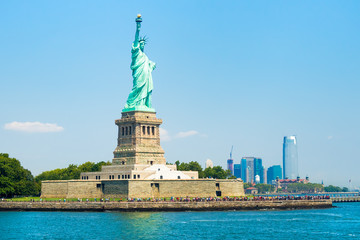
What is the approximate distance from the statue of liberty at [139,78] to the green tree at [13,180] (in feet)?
80.4

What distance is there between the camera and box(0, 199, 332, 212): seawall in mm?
95938

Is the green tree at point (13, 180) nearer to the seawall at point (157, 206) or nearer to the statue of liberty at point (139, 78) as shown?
the seawall at point (157, 206)

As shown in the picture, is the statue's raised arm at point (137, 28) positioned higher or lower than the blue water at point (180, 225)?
higher

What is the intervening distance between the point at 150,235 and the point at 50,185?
48.3 meters

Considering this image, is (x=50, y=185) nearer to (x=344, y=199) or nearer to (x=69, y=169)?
(x=69, y=169)

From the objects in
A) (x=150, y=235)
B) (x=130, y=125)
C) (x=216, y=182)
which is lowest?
(x=150, y=235)

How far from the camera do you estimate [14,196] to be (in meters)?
124

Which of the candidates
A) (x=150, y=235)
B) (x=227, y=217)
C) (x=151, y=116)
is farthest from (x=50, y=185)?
(x=150, y=235)

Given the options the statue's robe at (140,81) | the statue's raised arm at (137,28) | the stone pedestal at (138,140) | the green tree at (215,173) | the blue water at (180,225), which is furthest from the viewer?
the green tree at (215,173)

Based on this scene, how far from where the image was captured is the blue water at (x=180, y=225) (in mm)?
70825

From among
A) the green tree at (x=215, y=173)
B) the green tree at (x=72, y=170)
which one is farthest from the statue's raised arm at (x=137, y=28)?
the green tree at (x=215, y=173)

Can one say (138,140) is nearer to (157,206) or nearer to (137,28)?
(157,206)

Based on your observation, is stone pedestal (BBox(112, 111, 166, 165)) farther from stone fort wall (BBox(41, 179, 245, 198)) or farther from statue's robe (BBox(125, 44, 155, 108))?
stone fort wall (BBox(41, 179, 245, 198))

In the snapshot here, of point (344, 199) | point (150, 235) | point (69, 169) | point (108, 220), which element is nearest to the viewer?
point (150, 235)
